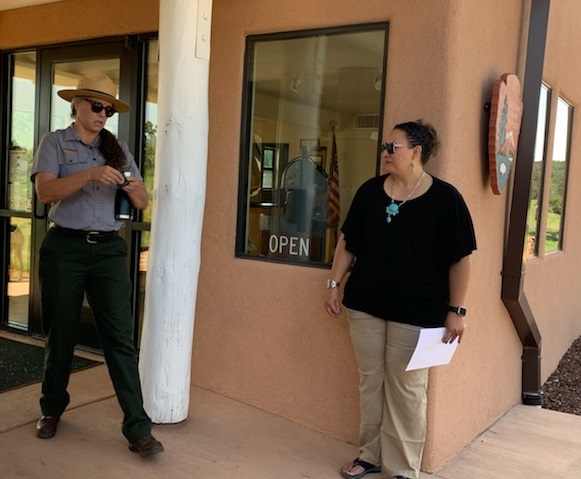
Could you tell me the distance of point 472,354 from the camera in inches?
161

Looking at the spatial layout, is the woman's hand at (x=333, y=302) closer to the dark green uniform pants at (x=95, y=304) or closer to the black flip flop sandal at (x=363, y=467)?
the black flip flop sandal at (x=363, y=467)

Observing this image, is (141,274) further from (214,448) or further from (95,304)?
(214,448)

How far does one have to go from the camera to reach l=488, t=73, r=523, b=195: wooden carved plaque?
12.6ft

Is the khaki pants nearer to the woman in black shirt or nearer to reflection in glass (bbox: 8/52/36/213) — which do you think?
the woman in black shirt

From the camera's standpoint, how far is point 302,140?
14.2 feet

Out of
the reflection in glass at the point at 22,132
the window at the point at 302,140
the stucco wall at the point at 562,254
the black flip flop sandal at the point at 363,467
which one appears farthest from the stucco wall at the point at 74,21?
the black flip flop sandal at the point at 363,467

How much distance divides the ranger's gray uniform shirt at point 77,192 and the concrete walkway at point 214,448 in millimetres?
1155

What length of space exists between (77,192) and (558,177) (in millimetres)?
4808

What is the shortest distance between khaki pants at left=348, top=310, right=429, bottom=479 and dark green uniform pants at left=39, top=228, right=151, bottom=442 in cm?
115

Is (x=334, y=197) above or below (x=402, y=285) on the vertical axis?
above

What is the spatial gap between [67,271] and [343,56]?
6.62ft

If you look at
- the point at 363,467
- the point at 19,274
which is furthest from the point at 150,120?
the point at 363,467

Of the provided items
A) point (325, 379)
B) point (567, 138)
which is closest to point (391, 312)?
point (325, 379)

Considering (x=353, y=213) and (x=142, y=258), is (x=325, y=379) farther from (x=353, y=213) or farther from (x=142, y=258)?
(x=142, y=258)
